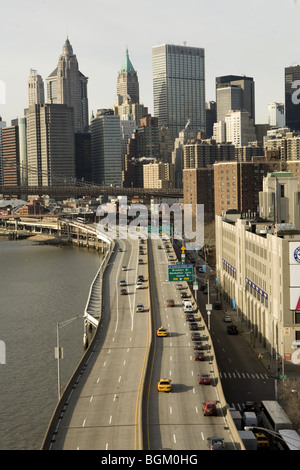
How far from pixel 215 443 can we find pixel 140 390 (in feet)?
25.2

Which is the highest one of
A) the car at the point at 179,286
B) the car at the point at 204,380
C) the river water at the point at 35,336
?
the car at the point at 179,286

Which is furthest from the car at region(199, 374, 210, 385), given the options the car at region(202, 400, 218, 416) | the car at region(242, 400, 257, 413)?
the car at region(202, 400, 218, 416)

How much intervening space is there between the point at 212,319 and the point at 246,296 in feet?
11.9

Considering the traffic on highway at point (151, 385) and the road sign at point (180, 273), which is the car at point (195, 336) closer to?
the traffic on highway at point (151, 385)

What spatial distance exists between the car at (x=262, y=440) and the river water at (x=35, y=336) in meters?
9.40

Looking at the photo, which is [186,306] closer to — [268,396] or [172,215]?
[268,396]

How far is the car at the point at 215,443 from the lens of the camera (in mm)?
23836

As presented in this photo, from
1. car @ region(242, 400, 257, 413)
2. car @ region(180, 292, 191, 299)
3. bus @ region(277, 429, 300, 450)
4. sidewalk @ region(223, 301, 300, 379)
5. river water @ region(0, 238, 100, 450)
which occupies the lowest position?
river water @ region(0, 238, 100, 450)

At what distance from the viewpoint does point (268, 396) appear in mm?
34625

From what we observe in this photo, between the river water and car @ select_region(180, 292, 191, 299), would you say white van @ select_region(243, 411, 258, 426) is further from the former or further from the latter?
car @ select_region(180, 292, 191, 299)

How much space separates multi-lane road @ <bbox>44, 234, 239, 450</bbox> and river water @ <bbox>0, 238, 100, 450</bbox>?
8.60 ft

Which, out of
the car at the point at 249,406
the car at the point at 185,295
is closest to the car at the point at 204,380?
the car at the point at 249,406

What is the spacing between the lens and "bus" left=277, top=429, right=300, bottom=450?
1000 inches
